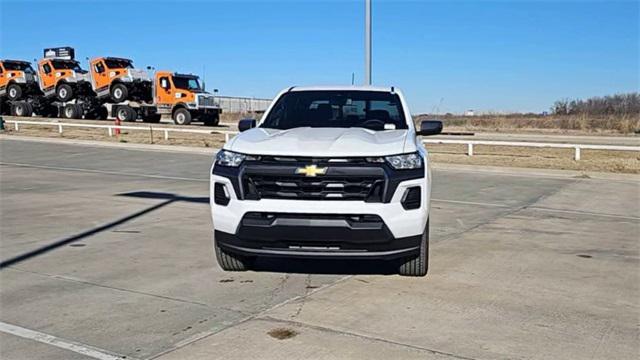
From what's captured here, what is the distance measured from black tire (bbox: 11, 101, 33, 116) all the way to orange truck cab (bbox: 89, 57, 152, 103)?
6.00m

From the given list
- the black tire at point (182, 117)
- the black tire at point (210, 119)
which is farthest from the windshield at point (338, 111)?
the black tire at point (210, 119)

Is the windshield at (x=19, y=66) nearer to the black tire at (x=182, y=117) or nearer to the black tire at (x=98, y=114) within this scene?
the black tire at (x=98, y=114)

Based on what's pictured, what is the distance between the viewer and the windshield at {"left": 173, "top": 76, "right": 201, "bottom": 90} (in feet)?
118

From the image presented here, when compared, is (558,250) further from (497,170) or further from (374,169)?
(497,170)

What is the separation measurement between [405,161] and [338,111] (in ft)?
6.01

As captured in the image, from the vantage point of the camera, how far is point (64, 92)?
38312 millimetres

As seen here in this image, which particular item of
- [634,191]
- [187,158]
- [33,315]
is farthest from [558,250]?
[187,158]

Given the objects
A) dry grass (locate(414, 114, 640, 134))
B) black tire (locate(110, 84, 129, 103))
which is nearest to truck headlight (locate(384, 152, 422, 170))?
black tire (locate(110, 84, 129, 103))

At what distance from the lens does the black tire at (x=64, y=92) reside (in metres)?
38.2

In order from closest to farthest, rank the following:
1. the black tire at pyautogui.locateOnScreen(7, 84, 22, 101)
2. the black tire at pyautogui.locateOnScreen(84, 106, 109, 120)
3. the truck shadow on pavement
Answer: the truck shadow on pavement → the black tire at pyautogui.locateOnScreen(84, 106, 109, 120) → the black tire at pyautogui.locateOnScreen(7, 84, 22, 101)

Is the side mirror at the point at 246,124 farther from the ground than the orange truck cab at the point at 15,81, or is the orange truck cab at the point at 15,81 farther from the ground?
the orange truck cab at the point at 15,81

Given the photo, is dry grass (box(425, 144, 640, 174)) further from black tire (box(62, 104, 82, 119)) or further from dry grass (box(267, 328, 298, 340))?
black tire (box(62, 104, 82, 119))

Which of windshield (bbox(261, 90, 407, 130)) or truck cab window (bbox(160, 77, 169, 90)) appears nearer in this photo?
windshield (bbox(261, 90, 407, 130))

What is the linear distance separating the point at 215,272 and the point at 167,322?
155cm
